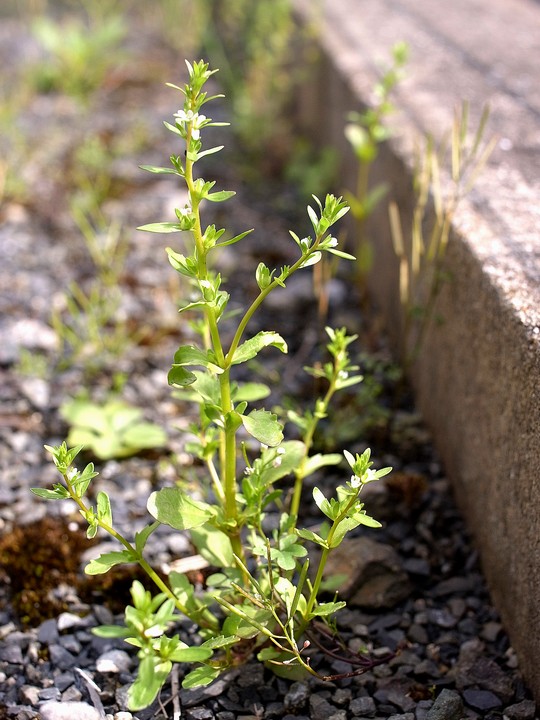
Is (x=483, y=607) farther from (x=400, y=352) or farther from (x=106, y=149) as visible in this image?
(x=106, y=149)

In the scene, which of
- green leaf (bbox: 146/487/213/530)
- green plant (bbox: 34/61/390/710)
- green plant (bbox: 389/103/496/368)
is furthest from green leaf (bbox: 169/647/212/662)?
green plant (bbox: 389/103/496/368)

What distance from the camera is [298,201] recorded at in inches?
149

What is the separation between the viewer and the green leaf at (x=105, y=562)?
142 centimetres

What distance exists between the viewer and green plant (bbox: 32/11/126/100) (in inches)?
179

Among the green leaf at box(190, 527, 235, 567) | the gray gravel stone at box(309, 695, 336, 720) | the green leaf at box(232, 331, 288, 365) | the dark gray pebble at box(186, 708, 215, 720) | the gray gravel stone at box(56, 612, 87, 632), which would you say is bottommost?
the gray gravel stone at box(56, 612, 87, 632)

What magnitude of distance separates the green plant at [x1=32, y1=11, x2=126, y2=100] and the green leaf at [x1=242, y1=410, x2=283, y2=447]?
11.4 ft

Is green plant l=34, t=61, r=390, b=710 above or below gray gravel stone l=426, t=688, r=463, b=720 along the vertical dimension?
above

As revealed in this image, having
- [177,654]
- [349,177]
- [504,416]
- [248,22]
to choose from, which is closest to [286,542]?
[177,654]

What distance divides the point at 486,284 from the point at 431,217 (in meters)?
0.52

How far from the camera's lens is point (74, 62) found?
4.58 meters

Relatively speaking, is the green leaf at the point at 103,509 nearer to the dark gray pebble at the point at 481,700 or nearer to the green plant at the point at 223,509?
the green plant at the point at 223,509

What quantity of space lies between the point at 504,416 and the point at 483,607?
47 centimetres

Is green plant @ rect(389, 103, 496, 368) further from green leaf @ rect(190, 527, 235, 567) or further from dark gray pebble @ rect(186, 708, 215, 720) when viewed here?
dark gray pebble @ rect(186, 708, 215, 720)

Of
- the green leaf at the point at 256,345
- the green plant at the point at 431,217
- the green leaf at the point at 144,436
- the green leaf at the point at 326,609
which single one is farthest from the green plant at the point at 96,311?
the green leaf at the point at 326,609
